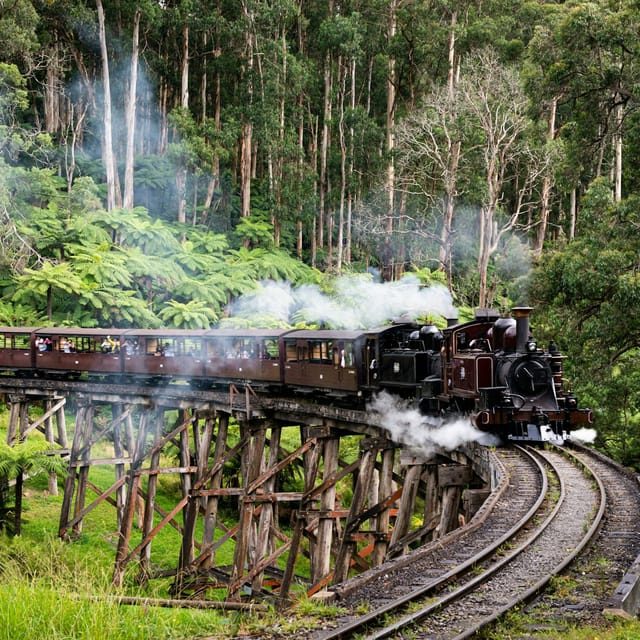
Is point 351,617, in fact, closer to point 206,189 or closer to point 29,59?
point 29,59

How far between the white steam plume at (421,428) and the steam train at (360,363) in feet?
0.84

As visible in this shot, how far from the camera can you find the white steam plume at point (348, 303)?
26391mm

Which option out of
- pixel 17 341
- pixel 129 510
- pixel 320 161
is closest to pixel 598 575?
pixel 129 510

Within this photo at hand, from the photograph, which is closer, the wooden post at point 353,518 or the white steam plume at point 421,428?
the white steam plume at point 421,428

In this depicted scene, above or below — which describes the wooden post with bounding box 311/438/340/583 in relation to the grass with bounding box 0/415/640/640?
below

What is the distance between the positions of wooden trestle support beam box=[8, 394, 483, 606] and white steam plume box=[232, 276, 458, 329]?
6.85 m

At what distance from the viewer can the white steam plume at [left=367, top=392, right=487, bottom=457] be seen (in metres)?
13.6

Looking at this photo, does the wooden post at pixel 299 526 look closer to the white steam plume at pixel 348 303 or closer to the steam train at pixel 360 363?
the steam train at pixel 360 363

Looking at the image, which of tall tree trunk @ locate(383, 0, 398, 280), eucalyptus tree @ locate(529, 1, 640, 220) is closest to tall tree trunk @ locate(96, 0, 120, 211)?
tall tree trunk @ locate(383, 0, 398, 280)

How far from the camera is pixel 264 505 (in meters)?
15.8

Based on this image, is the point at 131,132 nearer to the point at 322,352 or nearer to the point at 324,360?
the point at 322,352

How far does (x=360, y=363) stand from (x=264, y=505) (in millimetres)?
3461

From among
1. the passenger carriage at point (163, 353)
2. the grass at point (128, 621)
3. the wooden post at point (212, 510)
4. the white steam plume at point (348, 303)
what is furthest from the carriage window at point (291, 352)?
the grass at point (128, 621)

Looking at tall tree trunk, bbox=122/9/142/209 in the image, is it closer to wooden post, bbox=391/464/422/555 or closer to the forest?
the forest
